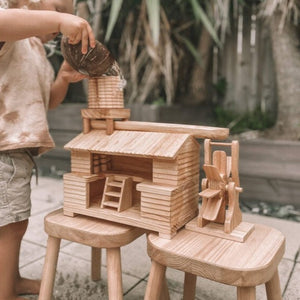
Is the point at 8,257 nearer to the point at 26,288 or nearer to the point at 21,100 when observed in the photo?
the point at 26,288

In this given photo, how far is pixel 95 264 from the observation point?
125 cm

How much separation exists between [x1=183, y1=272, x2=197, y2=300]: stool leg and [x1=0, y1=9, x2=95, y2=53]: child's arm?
71 cm

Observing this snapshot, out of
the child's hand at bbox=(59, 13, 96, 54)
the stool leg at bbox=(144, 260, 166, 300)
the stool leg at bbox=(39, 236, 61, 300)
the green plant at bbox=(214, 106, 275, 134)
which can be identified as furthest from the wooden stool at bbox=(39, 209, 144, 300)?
the green plant at bbox=(214, 106, 275, 134)

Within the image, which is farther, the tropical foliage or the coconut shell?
the tropical foliage

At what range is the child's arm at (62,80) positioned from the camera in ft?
3.63

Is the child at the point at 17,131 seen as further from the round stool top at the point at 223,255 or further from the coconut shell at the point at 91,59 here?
the round stool top at the point at 223,255

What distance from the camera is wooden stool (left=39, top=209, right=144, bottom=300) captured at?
0.84 m

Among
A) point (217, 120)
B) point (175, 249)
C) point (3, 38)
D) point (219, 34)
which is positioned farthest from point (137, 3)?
point (175, 249)

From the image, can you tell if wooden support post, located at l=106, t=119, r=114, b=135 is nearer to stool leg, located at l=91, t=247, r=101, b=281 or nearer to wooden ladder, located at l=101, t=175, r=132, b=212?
wooden ladder, located at l=101, t=175, r=132, b=212

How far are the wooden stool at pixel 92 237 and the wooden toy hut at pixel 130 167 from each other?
0.03m

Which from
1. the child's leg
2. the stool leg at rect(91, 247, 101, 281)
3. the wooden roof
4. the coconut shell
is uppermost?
the coconut shell

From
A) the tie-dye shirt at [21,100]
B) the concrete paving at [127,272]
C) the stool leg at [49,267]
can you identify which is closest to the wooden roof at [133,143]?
the tie-dye shirt at [21,100]

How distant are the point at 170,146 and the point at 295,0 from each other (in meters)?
1.95

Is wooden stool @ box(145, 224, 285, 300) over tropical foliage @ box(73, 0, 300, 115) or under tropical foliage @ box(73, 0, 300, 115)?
under
